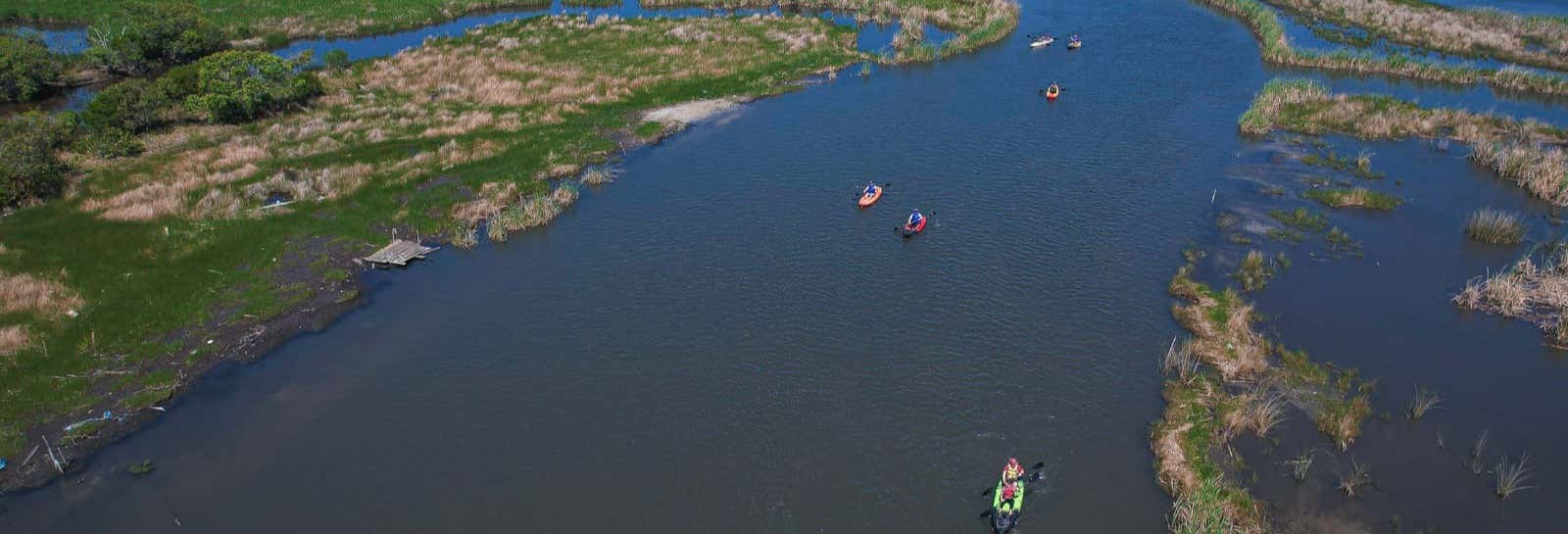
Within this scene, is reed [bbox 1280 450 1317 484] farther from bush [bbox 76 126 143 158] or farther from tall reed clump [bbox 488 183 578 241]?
bush [bbox 76 126 143 158]

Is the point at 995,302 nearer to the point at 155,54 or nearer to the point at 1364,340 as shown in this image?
the point at 1364,340

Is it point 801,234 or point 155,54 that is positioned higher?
point 155,54

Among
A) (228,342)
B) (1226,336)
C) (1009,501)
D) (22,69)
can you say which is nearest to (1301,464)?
(1226,336)

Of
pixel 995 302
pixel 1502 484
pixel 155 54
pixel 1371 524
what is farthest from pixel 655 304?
pixel 155 54

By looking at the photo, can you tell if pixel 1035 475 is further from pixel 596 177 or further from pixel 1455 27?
pixel 1455 27

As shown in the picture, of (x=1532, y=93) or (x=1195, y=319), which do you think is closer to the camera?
(x=1195, y=319)

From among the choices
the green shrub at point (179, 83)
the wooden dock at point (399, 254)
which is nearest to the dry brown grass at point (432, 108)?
the green shrub at point (179, 83)

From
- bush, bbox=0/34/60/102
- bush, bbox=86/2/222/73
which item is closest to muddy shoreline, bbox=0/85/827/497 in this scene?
bush, bbox=0/34/60/102

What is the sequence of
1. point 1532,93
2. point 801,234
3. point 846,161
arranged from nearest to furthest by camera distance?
point 801,234, point 846,161, point 1532,93
